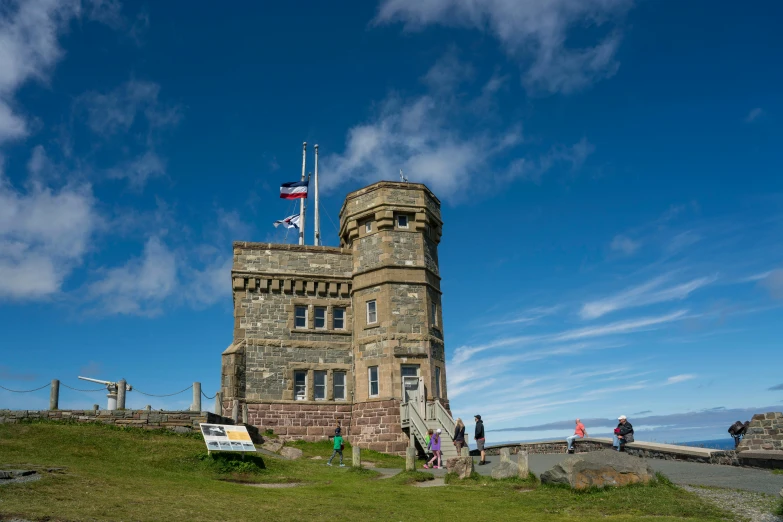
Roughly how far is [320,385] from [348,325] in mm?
3458

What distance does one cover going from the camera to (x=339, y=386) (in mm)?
32344

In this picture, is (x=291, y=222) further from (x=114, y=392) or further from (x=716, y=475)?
(x=716, y=475)

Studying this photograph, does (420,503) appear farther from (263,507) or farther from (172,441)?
(172,441)

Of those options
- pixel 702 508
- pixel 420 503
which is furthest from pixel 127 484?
pixel 702 508

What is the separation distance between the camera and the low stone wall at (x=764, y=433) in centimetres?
1833

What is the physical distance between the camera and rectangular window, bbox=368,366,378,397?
3094 cm

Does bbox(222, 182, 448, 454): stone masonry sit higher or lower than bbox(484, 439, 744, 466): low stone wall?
higher

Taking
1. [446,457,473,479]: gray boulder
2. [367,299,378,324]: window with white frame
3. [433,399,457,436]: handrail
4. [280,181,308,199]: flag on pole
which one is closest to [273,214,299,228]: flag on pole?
[280,181,308,199]: flag on pole

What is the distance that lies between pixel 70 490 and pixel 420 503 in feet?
23.6

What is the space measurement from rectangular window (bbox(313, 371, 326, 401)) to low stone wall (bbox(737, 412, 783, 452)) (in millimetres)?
19253

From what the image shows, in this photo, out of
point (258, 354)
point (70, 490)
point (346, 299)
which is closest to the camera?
point (70, 490)

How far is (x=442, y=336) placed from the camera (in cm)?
3294

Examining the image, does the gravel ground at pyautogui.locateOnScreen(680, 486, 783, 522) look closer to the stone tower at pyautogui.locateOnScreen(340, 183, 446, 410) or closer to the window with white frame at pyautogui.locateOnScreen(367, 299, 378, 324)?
the stone tower at pyautogui.locateOnScreen(340, 183, 446, 410)

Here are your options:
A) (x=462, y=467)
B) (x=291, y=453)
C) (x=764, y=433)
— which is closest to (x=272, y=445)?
(x=291, y=453)
